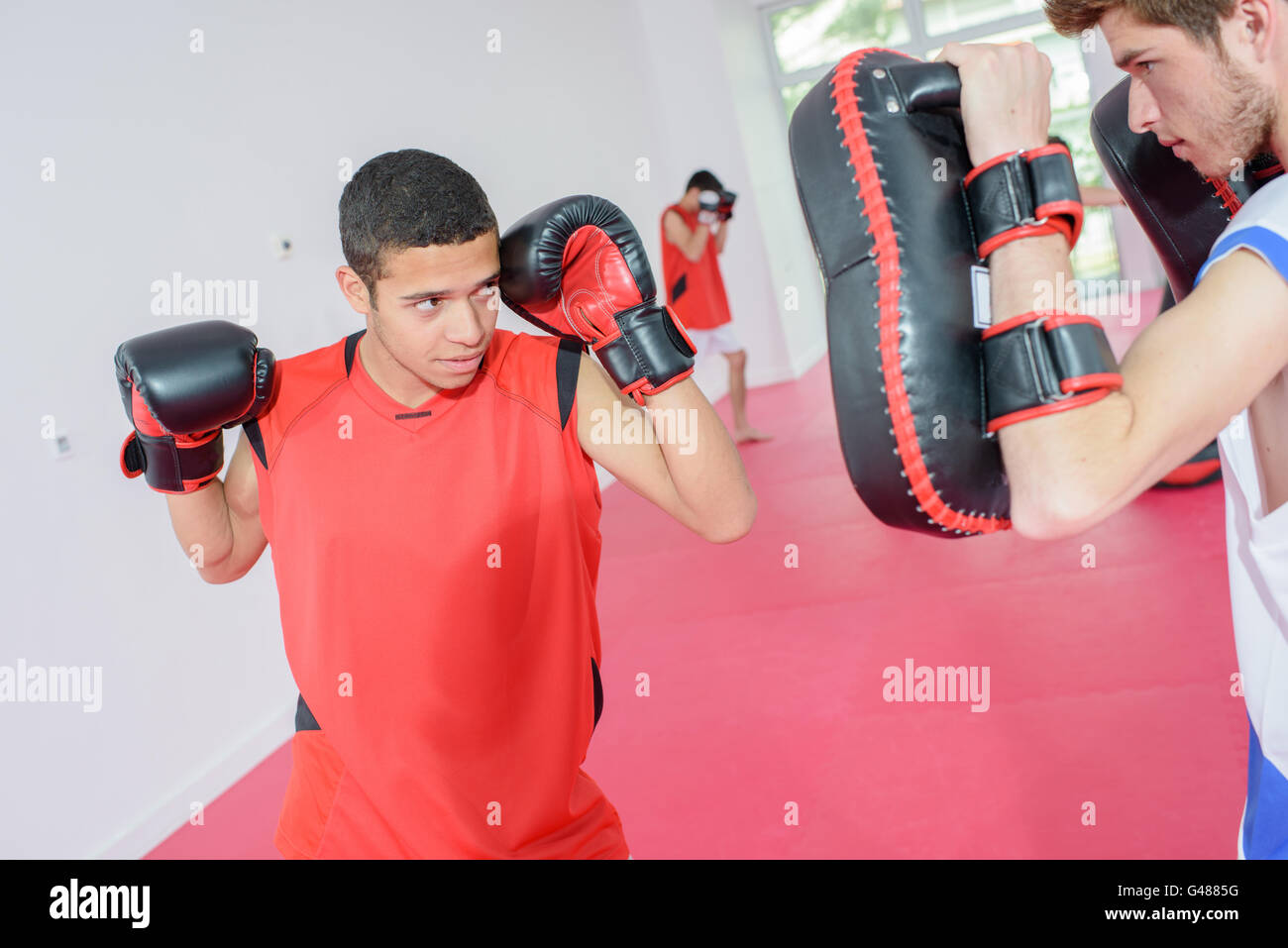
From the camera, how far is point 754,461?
5645 mm

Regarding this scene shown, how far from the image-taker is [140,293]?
2.96m

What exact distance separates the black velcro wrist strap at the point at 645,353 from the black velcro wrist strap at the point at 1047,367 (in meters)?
0.51

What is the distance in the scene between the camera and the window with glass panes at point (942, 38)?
8562 mm

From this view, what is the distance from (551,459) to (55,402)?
1.95 metres

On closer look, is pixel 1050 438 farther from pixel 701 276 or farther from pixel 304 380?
pixel 701 276

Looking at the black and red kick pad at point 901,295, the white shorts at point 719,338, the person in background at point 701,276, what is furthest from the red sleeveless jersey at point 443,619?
the white shorts at point 719,338

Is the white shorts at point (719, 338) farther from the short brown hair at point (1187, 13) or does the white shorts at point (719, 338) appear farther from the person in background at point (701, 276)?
the short brown hair at point (1187, 13)

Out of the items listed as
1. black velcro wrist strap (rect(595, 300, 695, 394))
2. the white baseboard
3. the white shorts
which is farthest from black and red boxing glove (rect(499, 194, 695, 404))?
the white shorts

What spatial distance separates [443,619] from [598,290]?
1.59ft

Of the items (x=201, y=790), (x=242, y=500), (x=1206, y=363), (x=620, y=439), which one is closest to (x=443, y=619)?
(x=620, y=439)

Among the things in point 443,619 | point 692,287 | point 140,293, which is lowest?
point 443,619

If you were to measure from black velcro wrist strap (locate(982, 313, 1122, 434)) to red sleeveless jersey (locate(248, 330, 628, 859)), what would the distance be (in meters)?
0.73

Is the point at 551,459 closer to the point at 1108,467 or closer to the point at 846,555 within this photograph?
the point at 1108,467
